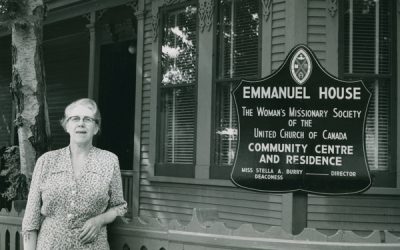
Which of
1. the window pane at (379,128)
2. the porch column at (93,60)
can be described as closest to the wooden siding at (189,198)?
the window pane at (379,128)

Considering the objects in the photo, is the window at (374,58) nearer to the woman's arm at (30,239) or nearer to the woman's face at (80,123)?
the woman's face at (80,123)

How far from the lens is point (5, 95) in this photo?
17.2 m

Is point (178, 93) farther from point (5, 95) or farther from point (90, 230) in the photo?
point (5, 95)

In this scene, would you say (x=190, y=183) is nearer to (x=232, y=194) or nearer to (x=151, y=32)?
(x=232, y=194)

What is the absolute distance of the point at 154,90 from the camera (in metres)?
9.68

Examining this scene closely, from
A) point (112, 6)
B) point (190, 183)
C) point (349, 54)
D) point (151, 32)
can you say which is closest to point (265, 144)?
point (349, 54)

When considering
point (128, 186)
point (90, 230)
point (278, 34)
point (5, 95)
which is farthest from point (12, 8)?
point (5, 95)

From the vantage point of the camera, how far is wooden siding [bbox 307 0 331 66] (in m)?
7.52

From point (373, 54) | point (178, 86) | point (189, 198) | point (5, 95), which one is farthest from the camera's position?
point (5, 95)

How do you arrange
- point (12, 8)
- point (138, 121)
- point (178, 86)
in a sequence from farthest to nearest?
1. point (138, 121)
2. point (178, 86)
3. point (12, 8)

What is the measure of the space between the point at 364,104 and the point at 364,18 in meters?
4.07

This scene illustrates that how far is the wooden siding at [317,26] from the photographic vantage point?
7523 millimetres

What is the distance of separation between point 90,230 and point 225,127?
17.7 ft

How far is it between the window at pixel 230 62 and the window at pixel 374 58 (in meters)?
1.31
